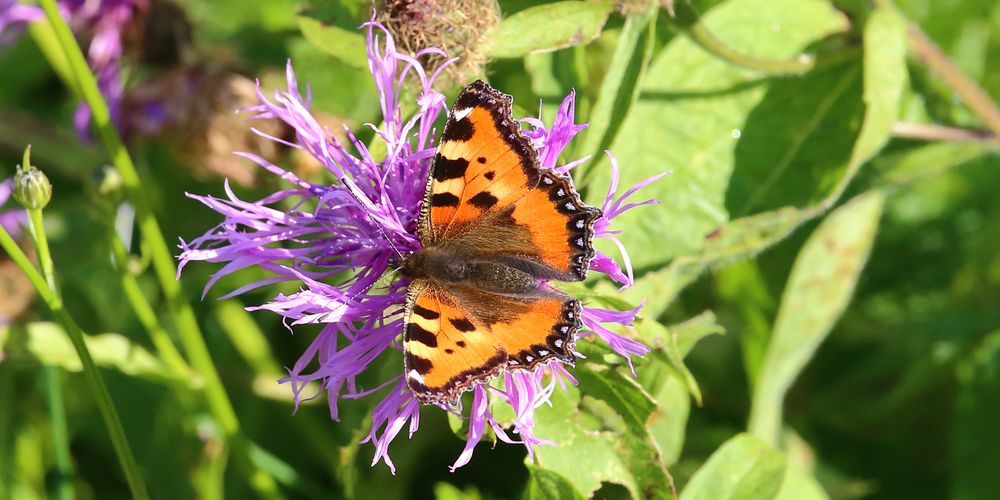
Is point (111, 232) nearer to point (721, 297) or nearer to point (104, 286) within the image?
point (104, 286)

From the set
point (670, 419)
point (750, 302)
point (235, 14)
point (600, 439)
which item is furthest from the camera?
point (235, 14)

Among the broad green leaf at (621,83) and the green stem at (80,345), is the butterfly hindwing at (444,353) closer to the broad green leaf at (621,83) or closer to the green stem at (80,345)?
the broad green leaf at (621,83)

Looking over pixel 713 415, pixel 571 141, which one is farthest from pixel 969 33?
pixel 571 141

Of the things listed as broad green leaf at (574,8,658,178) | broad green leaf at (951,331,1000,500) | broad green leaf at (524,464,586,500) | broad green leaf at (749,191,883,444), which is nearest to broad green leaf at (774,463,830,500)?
broad green leaf at (749,191,883,444)

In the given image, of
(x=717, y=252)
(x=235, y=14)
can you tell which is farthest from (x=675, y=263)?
(x=235, y=14)

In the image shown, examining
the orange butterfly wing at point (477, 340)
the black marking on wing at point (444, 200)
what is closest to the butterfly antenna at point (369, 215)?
the black marking on wing at point (444, 200)

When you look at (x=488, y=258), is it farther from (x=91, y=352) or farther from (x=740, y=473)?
(x=91, y=352)
